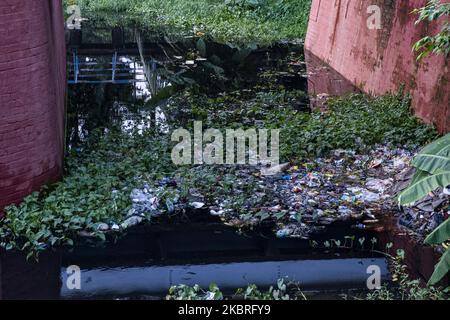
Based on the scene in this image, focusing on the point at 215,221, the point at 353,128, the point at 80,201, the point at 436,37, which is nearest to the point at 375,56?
the point at 353,128

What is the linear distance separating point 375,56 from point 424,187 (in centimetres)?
916

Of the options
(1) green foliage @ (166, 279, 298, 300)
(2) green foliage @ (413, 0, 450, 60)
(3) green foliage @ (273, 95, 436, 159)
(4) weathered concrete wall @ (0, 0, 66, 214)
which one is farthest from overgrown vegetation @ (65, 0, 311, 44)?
(1) green foliage @ (166, 279, 298, 300)

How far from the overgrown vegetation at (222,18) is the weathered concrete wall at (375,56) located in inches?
99.8

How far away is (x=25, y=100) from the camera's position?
7871mm

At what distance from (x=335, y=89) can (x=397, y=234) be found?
863cm

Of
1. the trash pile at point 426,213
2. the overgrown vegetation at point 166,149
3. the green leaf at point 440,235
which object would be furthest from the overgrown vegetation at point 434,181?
the overgrown vegetation at point 166,149

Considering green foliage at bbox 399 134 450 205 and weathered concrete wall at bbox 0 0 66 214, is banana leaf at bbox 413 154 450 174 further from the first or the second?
weathered concrete wall at bbox 0 0 66 214

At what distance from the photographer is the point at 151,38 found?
78.2 ft

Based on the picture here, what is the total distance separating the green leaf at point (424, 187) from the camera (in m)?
6.41

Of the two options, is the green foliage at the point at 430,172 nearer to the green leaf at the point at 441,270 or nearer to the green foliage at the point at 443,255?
the green foliage at the point at 443,255

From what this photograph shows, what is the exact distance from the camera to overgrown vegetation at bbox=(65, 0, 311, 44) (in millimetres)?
24094

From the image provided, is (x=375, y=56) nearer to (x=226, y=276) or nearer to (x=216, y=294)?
(x=226, y=276)

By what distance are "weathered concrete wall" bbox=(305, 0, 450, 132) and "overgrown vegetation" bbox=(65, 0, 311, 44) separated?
2535mm
